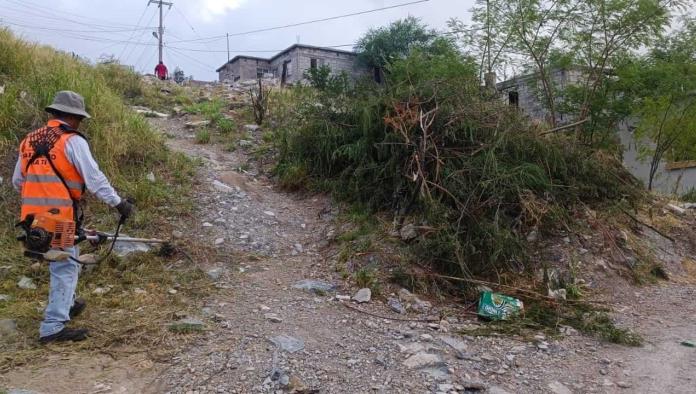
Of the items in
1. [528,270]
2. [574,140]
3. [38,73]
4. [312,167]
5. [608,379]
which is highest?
[38,73]

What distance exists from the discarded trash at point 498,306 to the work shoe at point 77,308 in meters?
2.60

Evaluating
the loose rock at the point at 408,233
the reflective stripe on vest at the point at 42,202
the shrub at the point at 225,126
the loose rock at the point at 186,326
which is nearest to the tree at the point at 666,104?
the loose rock at the point at 408,233

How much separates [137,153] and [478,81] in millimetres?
3902

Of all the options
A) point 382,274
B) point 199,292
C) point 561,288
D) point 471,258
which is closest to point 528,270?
point 561,288

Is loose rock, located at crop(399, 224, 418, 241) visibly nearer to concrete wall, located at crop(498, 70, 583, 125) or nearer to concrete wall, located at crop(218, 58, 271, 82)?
concrete wall, located at crop(498, 70, 583, 125)

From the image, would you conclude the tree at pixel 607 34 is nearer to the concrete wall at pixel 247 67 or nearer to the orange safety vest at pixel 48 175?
the orange safety vest at pixel 48 175

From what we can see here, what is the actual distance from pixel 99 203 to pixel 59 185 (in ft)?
6.52

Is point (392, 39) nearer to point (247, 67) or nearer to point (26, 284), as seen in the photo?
point (247, 67)

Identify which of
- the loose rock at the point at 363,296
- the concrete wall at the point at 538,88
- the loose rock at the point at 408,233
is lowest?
the loose rock at the point at 363,296

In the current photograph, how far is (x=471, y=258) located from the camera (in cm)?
404

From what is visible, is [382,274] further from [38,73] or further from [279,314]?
[38,73]

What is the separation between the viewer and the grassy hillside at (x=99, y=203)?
3088 millimetres

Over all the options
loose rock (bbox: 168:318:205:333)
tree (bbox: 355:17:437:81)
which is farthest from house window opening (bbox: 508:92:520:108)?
tree (bbox: 355:17:437:81)

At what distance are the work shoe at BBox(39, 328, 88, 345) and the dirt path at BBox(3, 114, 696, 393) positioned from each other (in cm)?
22
